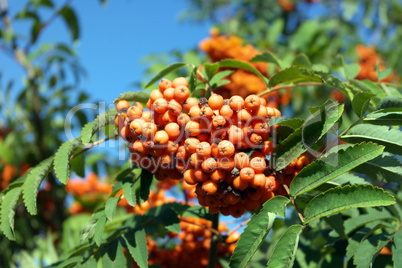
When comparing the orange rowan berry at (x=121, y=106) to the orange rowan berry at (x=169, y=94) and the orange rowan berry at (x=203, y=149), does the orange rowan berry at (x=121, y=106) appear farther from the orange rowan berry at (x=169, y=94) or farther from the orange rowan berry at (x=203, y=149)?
the orange rowan berry at (x=203, y=149)

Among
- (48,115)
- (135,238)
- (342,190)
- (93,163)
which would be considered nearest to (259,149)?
(342,190)

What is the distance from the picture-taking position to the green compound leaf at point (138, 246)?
4.49 ft

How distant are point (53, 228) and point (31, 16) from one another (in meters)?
1.78

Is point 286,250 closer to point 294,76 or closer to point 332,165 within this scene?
point 332,165

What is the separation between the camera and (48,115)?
360 cm

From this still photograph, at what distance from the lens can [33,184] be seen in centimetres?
136

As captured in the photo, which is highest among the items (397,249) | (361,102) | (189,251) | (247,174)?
(361,102)

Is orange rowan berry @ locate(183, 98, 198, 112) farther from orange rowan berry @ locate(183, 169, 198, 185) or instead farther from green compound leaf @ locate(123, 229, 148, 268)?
green compound leaf @ locate(123, 229, 148, 268)

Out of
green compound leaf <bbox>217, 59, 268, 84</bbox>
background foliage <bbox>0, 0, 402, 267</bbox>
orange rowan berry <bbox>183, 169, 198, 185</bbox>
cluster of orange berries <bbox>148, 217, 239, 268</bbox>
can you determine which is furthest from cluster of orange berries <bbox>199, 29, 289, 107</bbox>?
orange rowan berry <bbox>183, 169, 198, 185</bbox>

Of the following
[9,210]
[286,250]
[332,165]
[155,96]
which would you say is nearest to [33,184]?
[9,210]

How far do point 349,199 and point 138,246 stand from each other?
2.36 feet

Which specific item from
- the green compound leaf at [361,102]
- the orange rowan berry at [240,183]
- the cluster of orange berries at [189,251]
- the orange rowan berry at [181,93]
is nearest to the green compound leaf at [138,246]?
the orange rowan berry at [240,183]

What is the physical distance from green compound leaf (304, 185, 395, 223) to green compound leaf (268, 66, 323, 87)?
497mm

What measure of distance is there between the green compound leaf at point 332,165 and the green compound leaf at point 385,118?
169 mm
